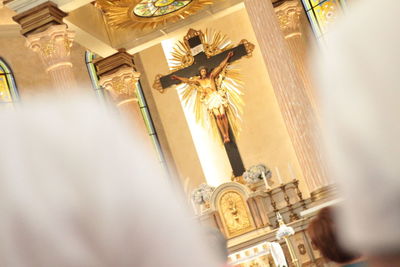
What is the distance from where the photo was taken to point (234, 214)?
12.1 m

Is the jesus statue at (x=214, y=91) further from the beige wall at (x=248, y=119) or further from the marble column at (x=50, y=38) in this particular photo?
the marble column at (x=50, y=38)

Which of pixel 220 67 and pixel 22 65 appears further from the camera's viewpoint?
pixel 22 65

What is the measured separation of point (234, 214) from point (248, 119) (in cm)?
371

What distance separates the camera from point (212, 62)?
14.5 meters

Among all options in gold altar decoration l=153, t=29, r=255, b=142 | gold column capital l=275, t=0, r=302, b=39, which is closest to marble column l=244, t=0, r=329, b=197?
gold column capital l=275, t=0, r=302, b=39

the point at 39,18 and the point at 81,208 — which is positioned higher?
the point at 39,18

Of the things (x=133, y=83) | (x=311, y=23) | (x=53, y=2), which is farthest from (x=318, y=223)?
(x=311, y=23)

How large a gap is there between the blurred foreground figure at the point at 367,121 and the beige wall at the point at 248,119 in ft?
45.1

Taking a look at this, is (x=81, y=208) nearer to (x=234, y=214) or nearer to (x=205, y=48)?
(x=234, y=214)

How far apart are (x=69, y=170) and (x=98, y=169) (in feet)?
0.13

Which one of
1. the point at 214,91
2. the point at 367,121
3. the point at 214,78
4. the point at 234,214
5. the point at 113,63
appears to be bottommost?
the point at 234,214

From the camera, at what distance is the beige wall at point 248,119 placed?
48.7 feet

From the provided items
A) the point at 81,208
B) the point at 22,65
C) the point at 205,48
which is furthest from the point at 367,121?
the point at 22,65

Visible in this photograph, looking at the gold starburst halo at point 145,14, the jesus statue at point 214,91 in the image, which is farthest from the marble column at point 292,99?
the jesus statue at point 214,91
